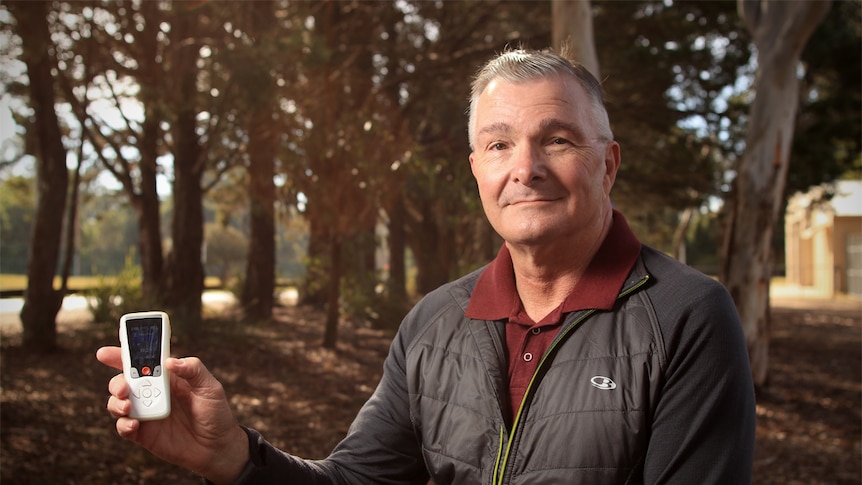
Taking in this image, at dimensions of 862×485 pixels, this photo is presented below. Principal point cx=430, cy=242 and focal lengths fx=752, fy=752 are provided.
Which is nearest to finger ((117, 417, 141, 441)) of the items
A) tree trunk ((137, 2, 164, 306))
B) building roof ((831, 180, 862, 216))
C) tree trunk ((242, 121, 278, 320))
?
tree trunk ((137, 2, 164, 306))

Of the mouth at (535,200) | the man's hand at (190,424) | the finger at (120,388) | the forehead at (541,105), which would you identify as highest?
the forehead at (541,105)

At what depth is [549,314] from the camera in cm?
205

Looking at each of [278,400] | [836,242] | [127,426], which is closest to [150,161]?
[278,400]

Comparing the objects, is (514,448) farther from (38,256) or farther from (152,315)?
(38,256)

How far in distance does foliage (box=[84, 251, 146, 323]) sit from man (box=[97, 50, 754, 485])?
1210 centimetres

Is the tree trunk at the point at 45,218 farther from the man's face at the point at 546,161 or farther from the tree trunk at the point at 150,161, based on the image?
the man's face at the point at 546,161

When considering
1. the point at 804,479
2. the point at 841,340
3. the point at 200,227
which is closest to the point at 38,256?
the point at 200,227

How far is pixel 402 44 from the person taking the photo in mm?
16344

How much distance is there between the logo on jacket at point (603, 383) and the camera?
5.92ft

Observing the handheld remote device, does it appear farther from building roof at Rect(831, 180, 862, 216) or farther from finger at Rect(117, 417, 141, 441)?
building roof at Rect(831, 180, 862, 216)

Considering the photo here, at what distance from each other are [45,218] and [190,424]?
11.7 m

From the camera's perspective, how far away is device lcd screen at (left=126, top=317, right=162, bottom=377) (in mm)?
1745

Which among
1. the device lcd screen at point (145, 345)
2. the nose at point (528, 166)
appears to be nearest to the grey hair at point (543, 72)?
the nose at point (528, 166)

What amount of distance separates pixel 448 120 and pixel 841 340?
10.2m
